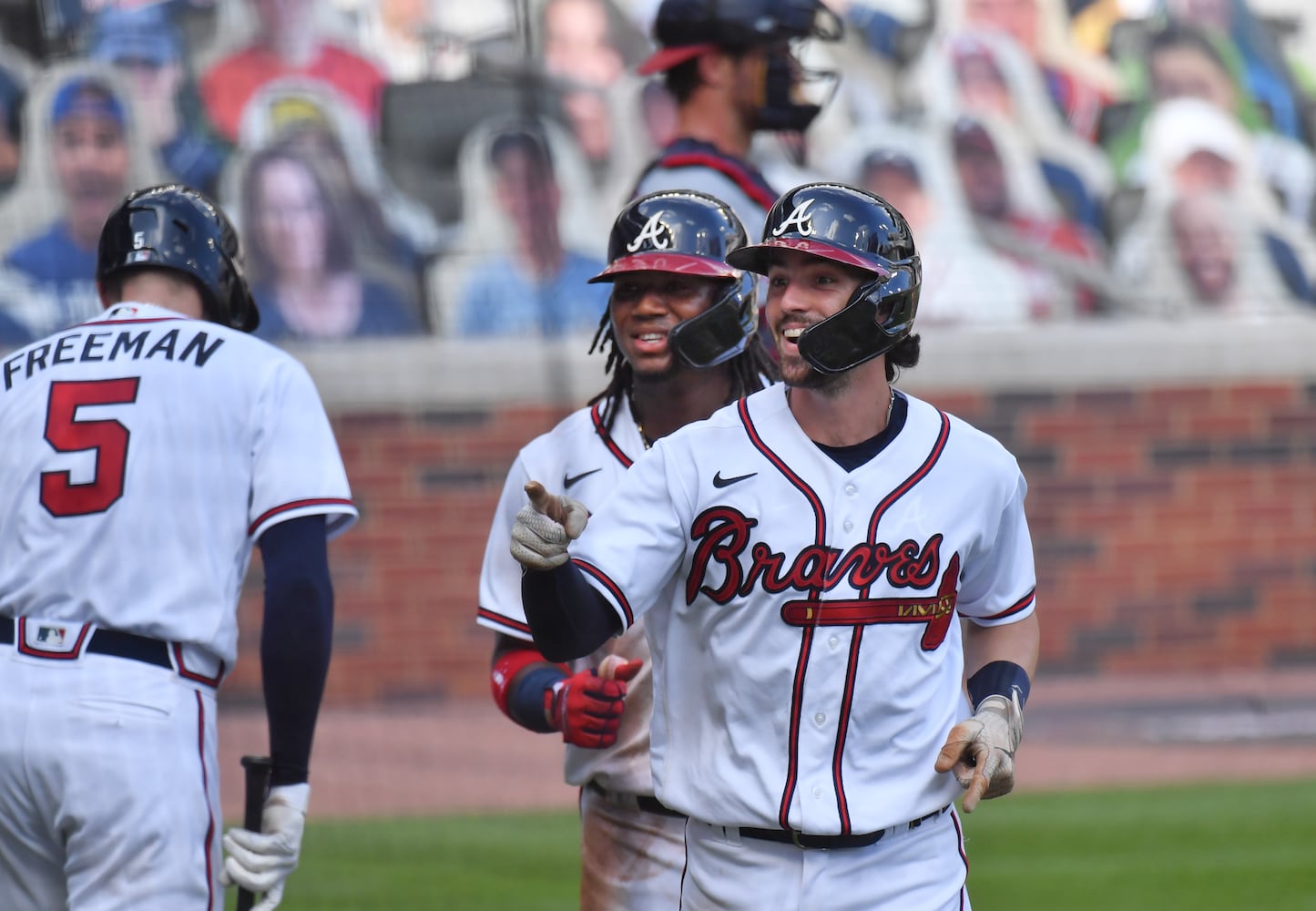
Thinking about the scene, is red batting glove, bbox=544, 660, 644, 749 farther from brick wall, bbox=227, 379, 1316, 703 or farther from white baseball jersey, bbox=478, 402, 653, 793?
brick wall, bbox=227, 379, 1316, 703

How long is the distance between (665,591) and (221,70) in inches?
313

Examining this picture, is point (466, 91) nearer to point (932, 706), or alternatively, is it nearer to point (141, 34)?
point (141, 34)

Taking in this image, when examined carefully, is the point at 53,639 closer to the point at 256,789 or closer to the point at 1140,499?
the point at 256,789

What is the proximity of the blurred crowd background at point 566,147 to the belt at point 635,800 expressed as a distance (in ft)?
20.4

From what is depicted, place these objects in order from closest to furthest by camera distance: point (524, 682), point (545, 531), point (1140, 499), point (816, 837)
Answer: point (545, 531) → point (816, 837) → point (524, 682) → point (1140, 499)

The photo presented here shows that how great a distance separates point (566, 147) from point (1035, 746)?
441cm

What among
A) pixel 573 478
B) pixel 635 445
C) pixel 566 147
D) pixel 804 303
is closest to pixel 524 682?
pixel 573 478

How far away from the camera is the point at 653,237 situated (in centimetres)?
372

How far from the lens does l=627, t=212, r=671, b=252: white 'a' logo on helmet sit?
3.70 metres

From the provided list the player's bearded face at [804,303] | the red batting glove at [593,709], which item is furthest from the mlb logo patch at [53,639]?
the player's bearded face at [804,303]

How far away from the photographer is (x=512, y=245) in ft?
33.8

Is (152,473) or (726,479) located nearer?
(726,479)

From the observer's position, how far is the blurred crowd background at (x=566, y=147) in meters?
9.95

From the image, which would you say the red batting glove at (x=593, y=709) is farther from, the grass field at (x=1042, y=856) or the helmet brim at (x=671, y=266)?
the grass field at (x=1042, y=856)
